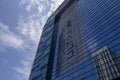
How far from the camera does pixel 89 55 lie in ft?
143

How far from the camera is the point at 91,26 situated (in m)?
51.4

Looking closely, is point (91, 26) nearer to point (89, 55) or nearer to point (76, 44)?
point (76, 44)

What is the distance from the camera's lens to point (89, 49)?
45562 mm

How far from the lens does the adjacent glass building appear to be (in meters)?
36.3

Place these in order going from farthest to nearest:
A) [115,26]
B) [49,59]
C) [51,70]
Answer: [49,59], [51,70], [115,26]

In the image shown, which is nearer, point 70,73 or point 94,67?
point 94,67

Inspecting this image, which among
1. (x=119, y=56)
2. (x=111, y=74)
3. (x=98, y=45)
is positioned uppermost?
(x=98, y=45)

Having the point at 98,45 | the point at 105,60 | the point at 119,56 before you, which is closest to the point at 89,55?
the point at 98,45

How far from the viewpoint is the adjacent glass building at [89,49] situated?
36278 millimetres

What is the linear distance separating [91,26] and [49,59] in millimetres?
25824

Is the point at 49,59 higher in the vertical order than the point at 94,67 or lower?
higher

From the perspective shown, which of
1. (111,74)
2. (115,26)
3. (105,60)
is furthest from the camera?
(115,26)

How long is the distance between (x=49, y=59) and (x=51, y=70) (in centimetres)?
749

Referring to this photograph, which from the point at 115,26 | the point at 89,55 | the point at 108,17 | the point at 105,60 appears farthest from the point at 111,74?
the point at 108,17
